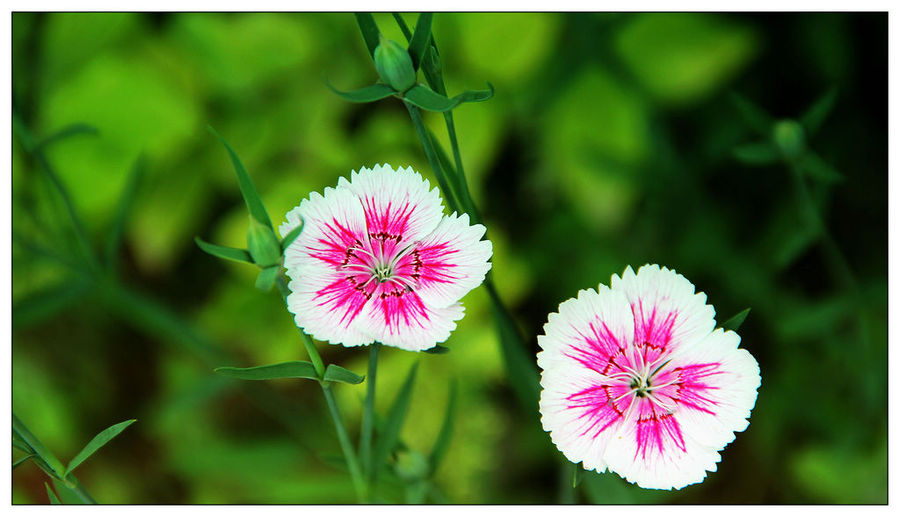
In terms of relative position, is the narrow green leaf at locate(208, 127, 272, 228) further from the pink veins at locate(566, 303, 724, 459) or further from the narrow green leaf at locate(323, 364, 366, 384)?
the pink veins at locate(566, 303, 724, 459)

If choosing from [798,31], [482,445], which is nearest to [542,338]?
[482,445]

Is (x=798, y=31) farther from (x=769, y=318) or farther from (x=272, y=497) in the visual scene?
(x=272, y=497)

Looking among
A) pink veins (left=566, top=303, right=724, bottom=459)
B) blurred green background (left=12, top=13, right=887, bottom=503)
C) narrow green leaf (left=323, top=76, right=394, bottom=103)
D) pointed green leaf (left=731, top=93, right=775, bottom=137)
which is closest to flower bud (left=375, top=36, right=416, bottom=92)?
narrow green leaf (left=323, top=76, right=394, bottom=103)

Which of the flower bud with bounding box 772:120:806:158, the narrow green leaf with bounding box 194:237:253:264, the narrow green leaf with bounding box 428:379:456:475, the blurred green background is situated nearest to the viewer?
the narrow green leaf with bounding box 194:237:253:264

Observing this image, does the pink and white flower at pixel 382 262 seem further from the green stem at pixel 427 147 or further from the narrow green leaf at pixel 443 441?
the narrow green leaf at pixel 443 441

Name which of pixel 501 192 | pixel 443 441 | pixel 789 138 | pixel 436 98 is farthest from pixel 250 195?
pixel 501 192

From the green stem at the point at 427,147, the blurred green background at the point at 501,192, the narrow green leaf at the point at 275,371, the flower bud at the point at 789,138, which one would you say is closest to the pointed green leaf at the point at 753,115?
the flower bud at the point at 789,138
